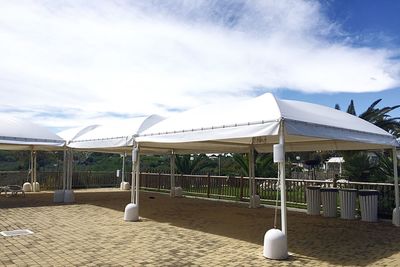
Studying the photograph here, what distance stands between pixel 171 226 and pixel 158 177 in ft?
39.3

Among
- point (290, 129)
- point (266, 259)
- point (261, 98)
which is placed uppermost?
point (261, 98)

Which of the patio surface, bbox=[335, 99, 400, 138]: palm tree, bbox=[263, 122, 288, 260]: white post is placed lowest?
the patio surface

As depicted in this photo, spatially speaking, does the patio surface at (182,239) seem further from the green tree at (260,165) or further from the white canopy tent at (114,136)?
the green tree at (260,165)

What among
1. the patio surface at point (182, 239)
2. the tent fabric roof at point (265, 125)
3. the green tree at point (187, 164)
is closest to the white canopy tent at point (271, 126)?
the tent fabric roof at point (265, 125)

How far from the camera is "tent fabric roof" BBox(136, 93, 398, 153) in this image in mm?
7277

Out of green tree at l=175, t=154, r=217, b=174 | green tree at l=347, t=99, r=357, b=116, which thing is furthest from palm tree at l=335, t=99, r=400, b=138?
green tree at l=175, t=154, r=217, b=174

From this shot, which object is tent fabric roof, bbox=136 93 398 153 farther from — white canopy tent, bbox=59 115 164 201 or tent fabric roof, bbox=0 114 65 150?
tent fabric roof, bbox=0 114 65 150

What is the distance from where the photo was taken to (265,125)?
720 cm

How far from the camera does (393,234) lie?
9.16 meters

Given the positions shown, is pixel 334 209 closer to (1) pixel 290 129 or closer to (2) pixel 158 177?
(1) pixel 290 129

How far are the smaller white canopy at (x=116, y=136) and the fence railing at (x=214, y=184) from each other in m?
5.32

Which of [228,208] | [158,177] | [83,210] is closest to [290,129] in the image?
[228,208]

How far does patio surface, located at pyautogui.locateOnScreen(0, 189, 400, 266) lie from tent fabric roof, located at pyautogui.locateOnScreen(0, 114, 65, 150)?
3.34 metres

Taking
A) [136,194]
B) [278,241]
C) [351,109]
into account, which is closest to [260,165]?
[351,109]
